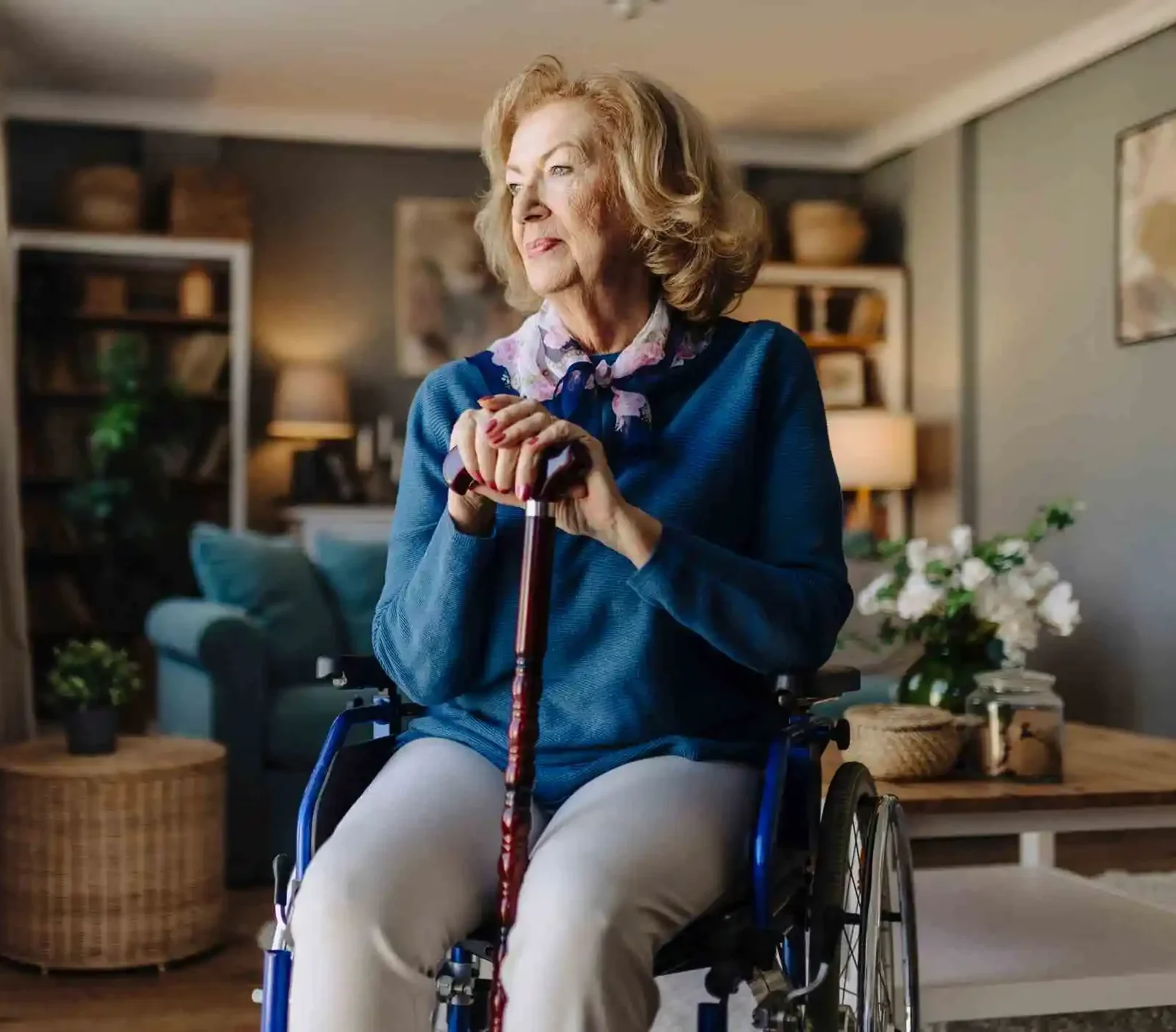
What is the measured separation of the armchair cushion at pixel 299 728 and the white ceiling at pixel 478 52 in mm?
1987

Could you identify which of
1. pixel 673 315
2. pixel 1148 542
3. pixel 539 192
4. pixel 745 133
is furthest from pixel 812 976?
pixel 745 133

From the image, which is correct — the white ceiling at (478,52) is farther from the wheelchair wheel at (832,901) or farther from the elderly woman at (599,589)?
the wheelchair wheel at (832,901)

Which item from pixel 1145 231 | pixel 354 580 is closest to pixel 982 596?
pixel 354 580

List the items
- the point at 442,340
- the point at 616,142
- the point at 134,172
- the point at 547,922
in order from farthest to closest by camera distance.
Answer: the point at 442,340 → the point at 134,172 → the point at 616,142 → the point at 547,922

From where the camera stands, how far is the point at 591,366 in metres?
1.53

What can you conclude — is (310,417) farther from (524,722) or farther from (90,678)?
(524,722)

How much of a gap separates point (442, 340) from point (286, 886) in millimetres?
4677

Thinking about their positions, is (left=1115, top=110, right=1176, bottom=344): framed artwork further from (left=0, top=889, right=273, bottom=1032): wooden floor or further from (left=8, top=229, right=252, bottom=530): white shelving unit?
(left=0, top=889, right=273, bottom=1032): wooden floor

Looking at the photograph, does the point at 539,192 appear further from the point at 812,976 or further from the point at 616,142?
the point at 812,976

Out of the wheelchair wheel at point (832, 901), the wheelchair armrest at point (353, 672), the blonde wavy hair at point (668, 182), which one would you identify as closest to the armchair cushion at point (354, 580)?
the wheelchair armrest at point (353, 672)

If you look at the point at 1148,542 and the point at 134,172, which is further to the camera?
the point at 134,172

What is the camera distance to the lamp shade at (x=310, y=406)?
219 inches

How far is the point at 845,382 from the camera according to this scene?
607cm

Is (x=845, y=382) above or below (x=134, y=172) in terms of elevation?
below
